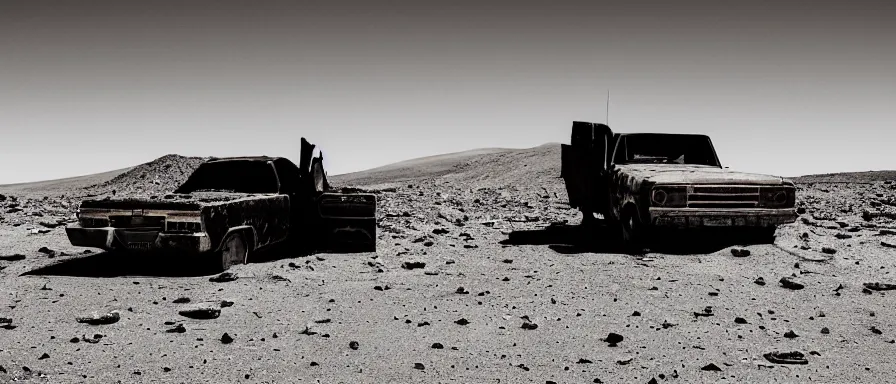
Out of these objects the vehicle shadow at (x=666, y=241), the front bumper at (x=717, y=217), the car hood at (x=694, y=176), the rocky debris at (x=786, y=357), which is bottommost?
the rocky debris at (x=786, y=357)

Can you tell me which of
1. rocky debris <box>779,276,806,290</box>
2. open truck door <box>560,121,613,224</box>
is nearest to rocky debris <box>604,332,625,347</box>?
rocky debris <box>779,276,806,290</box>

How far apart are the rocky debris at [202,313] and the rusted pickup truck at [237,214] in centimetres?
149

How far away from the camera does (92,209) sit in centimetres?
782

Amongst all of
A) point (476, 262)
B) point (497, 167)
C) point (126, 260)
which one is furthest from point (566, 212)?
point (497, 167)

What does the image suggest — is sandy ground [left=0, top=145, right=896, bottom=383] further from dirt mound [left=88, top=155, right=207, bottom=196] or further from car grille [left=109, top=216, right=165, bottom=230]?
dirt mound [left=88, top=155, right=207, bottom=196]

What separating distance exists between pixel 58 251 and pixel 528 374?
7.81 m

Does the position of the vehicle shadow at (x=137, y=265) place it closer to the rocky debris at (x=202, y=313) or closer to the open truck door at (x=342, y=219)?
the open truck door at (x=342, y=219)

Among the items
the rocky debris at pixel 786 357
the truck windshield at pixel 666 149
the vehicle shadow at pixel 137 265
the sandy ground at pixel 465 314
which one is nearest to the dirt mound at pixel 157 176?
the sandy ground at pixel 465 314

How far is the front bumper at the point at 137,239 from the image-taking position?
751cm

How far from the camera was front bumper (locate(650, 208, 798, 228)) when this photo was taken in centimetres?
949

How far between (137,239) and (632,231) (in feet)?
20.5

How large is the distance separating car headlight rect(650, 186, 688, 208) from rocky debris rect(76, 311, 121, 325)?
21.2 feet

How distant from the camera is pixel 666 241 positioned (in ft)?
34.5

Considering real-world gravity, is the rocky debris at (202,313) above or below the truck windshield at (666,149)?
below
